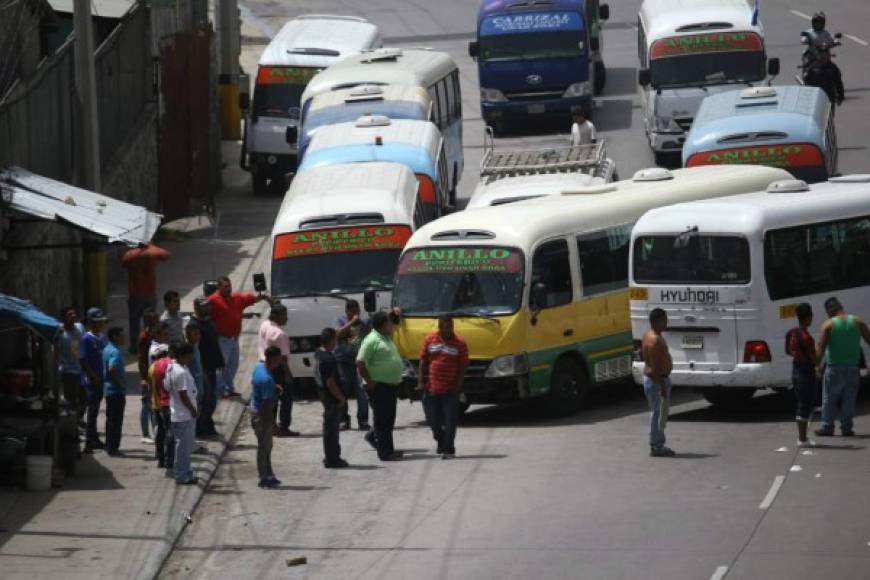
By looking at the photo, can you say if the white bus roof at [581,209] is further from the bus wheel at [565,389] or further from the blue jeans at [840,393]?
the blue jeans at [840,393]

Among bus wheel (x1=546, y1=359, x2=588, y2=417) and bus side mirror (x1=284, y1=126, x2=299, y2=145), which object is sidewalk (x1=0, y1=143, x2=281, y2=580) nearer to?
bus wheel (x1=546, y1=359, x2=588, y2=417)

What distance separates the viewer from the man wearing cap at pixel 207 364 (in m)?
22.6

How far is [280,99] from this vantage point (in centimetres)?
3956

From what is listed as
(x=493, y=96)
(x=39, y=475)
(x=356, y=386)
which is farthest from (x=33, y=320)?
(x=493, y=96)

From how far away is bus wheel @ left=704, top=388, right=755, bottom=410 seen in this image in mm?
23516

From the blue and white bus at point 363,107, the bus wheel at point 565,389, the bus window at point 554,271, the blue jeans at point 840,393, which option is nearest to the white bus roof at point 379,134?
the blue and white bus at point 363,107

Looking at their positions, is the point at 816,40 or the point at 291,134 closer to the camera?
the point at 291,134

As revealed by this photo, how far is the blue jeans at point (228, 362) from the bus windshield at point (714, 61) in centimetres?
1467

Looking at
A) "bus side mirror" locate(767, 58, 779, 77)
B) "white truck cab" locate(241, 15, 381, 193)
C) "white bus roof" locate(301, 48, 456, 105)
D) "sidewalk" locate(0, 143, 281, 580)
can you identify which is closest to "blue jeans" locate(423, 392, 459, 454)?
"sidewalk" locate(0, 143, 281, 580)

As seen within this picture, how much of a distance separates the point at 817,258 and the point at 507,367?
3.70 meters

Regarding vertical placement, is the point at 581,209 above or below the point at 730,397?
above

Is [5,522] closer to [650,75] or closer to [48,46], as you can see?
[48,46]

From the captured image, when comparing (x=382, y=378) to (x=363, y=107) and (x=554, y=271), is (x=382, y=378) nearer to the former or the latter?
(x=554, y=271)

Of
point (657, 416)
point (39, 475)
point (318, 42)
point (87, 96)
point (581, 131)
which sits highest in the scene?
point (87, 96)
